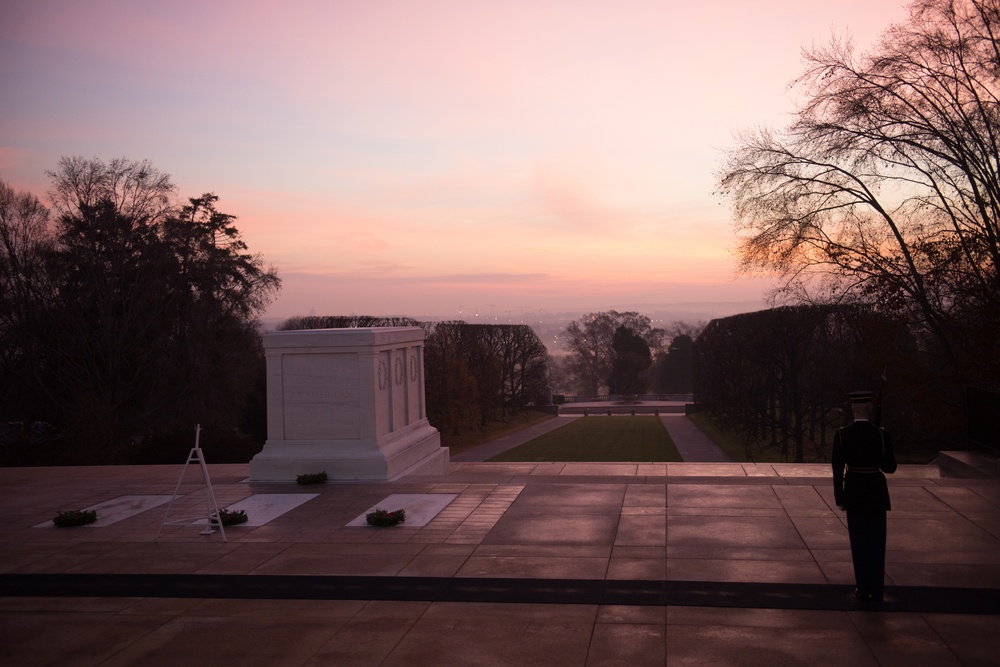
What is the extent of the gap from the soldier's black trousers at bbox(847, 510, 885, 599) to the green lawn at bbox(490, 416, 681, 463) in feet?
69.6

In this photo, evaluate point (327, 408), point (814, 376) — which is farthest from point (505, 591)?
point (814, 376)

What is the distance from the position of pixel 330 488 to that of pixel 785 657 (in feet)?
26.3

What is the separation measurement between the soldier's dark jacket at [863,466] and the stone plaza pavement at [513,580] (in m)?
0.79

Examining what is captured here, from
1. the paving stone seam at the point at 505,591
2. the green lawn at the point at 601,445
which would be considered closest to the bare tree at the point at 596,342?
the green lawn at the point at 601,445

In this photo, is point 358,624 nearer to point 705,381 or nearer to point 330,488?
point 330,488

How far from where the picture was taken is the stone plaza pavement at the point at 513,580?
5867mm

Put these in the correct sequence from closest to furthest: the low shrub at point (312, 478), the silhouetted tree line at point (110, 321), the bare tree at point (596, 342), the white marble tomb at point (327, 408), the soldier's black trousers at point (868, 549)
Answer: the soldier's black trousers at point (868, 549) → the low shrub at point (312, 478) → the white marble tomb at point (327, 408) → the silhouetted tree line at point (110, 321) → the bare tree at point (596, 342)

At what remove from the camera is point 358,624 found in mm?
6453

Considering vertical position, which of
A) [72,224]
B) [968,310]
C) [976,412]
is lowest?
[976,412]

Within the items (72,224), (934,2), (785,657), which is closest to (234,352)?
(72,224)

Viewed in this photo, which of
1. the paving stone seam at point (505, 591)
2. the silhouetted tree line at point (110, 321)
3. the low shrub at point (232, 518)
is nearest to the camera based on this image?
the paving stone seam at point (505, 591)

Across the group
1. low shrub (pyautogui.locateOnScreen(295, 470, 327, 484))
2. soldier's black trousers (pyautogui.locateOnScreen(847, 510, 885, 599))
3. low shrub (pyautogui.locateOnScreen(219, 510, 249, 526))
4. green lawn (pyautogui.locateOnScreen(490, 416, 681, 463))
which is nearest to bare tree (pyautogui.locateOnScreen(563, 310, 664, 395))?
green lawn (pyautogui.locateOnScreen(490, 416, 681, 463))

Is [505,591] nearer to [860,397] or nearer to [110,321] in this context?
[860,397]

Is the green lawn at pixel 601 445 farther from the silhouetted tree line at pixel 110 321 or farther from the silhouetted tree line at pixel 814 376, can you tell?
the silhouetted tree line at pixel 110 321
